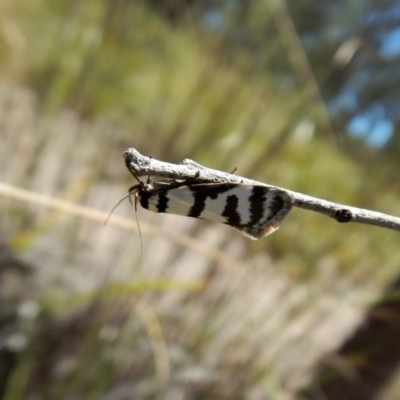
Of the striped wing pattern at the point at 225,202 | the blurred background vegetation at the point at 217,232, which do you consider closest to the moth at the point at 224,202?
the striped wing pattern at the point at 225,202

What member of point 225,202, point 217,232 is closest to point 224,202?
point 225,202

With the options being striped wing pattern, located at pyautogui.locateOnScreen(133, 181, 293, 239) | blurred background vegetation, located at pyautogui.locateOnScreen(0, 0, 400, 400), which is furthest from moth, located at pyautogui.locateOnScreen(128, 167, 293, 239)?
blurred background vegetation, located at pyautogui.locateOnScreen(0, 0, 400, 400)

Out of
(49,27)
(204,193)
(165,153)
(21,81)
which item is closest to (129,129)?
(21,81)

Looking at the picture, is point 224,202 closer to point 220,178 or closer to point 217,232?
point 220,178

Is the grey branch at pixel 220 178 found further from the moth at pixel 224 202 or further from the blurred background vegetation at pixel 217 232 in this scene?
the blurred background vegetation at pixel 217 232

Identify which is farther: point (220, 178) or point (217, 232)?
point (217, 232)

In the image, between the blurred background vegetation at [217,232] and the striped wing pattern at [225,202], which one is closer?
the striped wing pattern at [225,202]
